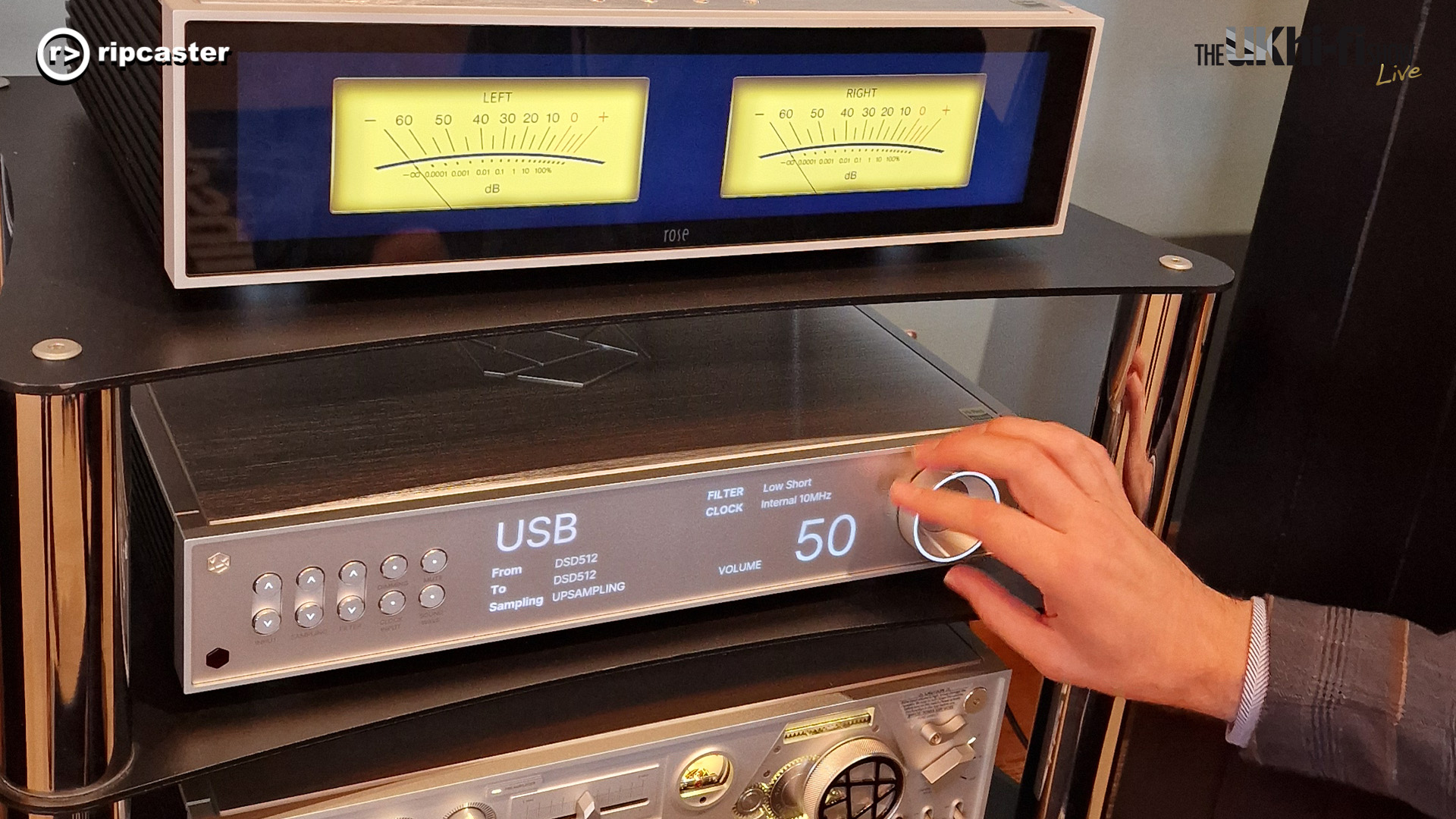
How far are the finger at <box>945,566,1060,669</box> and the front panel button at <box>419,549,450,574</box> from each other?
0.91 feet

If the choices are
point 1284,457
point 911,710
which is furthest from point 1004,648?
point 911,710

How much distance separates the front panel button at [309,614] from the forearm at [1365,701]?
485 millimetres

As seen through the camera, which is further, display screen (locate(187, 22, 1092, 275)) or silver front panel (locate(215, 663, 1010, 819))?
silver front panel (locate(215, 663, 1010, 819))

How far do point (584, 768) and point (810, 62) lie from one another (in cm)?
38

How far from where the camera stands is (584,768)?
0.70 m

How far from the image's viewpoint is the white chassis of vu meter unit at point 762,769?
2.19ft

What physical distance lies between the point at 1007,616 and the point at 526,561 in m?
0.26

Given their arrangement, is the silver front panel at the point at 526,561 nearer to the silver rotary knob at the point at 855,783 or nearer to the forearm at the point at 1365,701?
the silver rotary knob at the point at 855,783

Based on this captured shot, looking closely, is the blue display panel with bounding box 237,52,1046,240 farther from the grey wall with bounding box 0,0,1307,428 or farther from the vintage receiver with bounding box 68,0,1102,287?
the grey wall with bounding box 0,0,1307,428

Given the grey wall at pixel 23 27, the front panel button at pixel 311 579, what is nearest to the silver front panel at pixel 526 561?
the front panel button at pixel 311 579

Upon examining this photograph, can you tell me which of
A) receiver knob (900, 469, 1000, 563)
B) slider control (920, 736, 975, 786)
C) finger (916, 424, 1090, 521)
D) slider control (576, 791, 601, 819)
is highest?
finger (916, 424, 1090, 521)

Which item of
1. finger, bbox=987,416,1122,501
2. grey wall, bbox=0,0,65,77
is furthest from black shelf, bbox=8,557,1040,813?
grey wall, bbox=0,0,65,77

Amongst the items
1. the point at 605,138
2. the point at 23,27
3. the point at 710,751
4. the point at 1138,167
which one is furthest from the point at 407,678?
the point at 1138,167

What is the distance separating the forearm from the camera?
685 mm
